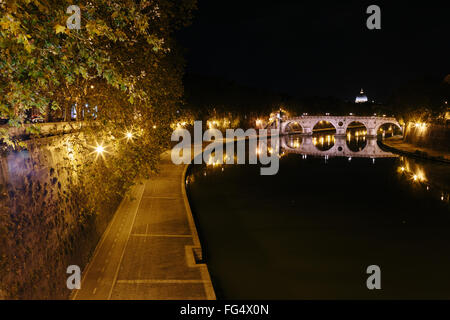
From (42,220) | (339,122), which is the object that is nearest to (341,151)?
(339,122)

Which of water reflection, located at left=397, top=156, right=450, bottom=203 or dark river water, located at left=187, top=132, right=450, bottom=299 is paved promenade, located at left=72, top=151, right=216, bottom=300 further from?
water reflection, located at left=397, top=156, right=450, bottom=203

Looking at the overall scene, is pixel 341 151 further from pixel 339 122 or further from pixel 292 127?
pixel 292 127

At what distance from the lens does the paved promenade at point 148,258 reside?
800 cm

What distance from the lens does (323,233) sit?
14.8m

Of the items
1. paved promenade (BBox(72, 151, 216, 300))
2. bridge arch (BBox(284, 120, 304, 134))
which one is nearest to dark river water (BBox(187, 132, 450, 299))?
paved promenade (BBox(72, 151, 216, 300))

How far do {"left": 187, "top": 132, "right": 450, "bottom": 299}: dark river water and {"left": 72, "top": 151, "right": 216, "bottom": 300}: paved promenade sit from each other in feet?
4.54

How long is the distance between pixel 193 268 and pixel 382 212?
12.9 m

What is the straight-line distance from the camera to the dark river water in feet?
34.2

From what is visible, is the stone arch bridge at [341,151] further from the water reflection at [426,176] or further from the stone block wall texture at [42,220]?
the stone block wall texture at [42,220]

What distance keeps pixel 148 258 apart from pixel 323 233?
320 inches
